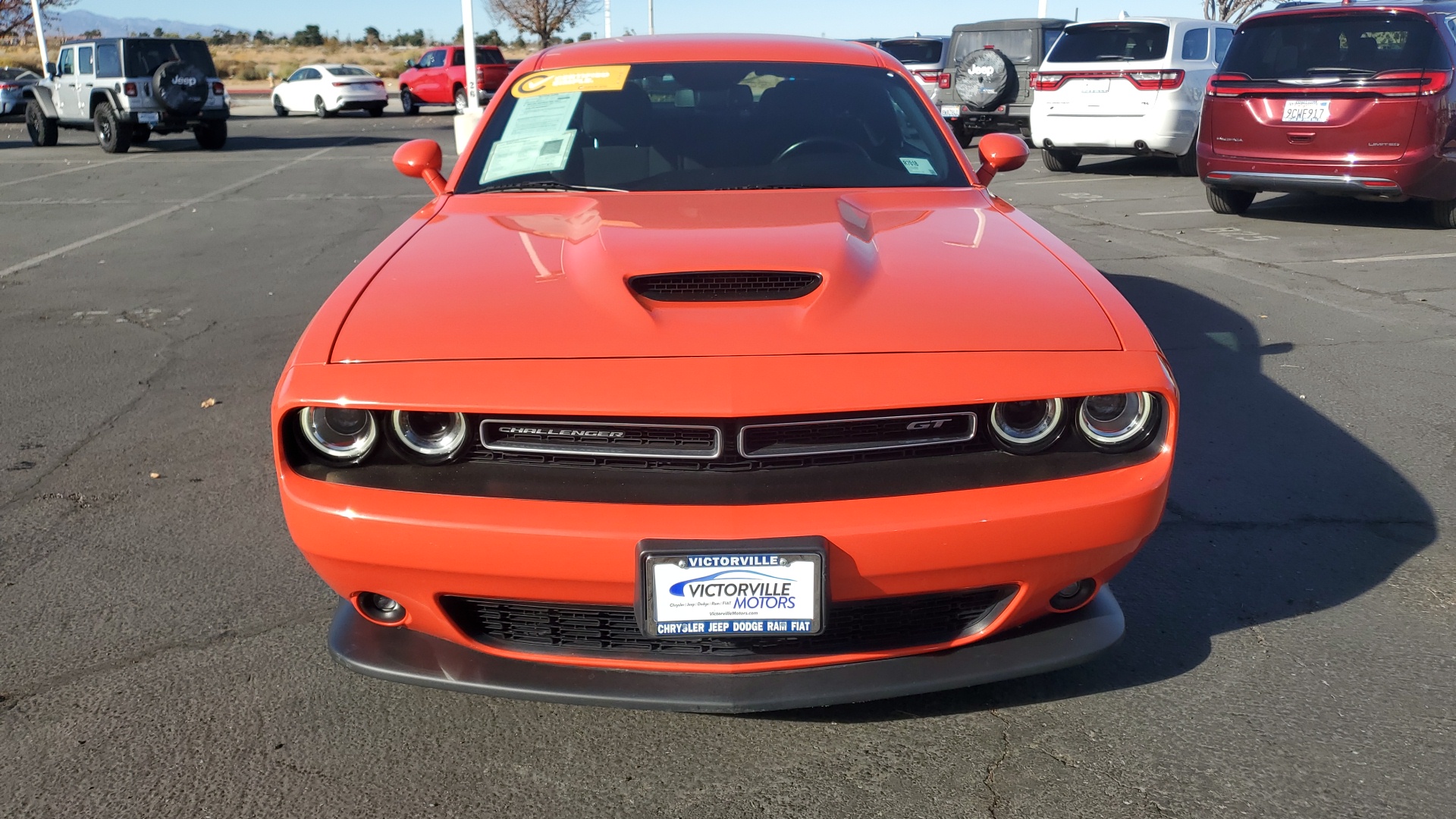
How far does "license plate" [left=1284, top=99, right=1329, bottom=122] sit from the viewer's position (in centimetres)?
832

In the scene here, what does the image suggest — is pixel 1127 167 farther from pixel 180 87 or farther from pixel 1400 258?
pixel 180 87

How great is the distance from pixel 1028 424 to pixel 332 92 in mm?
28977

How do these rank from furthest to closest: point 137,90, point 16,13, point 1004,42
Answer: point 16,13 → point 137,90 → point 1004,42

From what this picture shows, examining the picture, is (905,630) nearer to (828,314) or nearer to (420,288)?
(828,314)

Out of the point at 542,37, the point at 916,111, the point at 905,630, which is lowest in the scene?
the point at 905,630

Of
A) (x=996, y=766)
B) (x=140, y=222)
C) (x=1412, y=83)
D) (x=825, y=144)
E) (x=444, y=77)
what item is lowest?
(x=996, y=766)

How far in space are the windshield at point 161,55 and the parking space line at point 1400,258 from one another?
53.9 ft

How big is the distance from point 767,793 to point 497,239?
4.80 ft

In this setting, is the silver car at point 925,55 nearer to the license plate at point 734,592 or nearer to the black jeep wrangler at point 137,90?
the black jeep wrangler at point 137,90

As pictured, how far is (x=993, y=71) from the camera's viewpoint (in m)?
15.3

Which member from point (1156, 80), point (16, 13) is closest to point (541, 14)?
point (16, 13)

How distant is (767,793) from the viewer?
2.22 meters

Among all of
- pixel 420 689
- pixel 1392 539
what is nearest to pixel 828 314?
pixel 420 689

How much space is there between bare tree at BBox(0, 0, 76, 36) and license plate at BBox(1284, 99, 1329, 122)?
49008 mm
